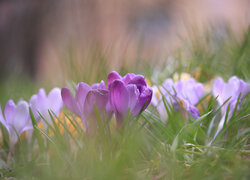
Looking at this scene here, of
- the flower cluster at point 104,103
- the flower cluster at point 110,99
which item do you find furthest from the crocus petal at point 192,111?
the flower cluster at point 110,99

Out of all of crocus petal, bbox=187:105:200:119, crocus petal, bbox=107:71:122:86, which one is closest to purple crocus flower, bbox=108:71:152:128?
crocus petal, bbox=107:71:122:86

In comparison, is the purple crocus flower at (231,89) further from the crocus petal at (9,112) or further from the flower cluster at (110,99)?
the crocus petal at (9,112)

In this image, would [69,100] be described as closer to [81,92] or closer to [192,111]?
[81,92]

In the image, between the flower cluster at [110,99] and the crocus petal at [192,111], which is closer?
the flower cluster at [110,99]

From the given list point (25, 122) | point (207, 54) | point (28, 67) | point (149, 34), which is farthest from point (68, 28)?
point (25, 122)

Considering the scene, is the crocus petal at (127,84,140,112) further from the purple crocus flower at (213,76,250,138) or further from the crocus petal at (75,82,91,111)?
the purple crocus flower at (213,76,250,138)

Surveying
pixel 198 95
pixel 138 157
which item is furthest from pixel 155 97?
pixel 138 157

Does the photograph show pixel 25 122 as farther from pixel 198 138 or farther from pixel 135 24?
pixel 135 24
